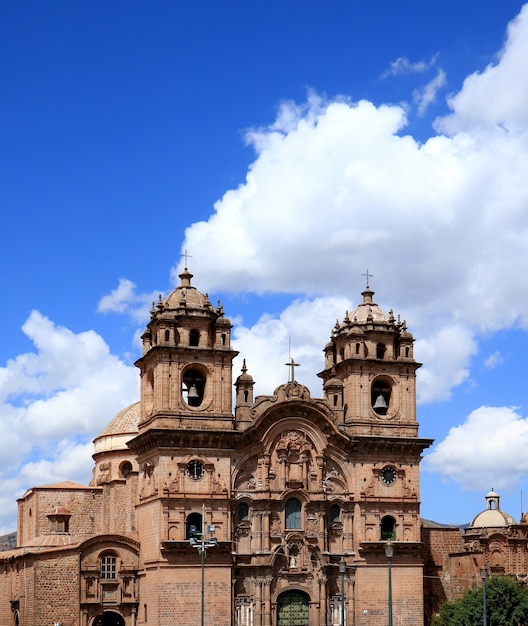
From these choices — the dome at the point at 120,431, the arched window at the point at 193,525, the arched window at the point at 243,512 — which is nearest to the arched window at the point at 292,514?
the arched window at the point at 243,512

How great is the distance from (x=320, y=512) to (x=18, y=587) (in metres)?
17.2

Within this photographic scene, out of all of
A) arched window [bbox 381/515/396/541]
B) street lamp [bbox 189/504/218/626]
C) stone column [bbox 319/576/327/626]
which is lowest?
stone column [bbox 319/576/327/626]

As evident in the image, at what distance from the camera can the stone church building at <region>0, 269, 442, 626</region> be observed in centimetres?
6366

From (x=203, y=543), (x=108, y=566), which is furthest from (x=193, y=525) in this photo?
(x=203, y=543)

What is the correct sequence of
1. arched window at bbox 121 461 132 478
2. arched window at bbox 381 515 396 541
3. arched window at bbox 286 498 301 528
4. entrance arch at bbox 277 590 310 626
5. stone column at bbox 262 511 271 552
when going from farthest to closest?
1. arched window at bbox 121 461 132 478
2. arched window at bbox 381 515 396 541
3. arched window at bbox 286 498 301 528
4. entrance arch at bbox 277 590 310 626
5. stone column at bbox 262 511 271 552

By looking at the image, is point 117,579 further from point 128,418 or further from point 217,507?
point 128,418

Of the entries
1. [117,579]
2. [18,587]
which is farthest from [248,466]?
[18,587]

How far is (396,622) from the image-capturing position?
66938mm

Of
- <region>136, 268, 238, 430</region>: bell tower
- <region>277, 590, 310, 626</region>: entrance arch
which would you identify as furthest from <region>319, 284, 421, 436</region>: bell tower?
<region>277, 590, 310, 626</region>: entrance arch

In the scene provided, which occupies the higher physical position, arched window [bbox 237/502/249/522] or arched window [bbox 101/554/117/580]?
arched window [bbox 237/502/249/522]

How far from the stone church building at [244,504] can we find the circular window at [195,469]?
54mm

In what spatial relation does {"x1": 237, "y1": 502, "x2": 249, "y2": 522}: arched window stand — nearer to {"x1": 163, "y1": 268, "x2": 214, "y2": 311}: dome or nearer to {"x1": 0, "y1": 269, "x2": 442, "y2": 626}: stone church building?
{"x1": 0, "y1": 269, "x2": 442, "y2": 626}: stone church building

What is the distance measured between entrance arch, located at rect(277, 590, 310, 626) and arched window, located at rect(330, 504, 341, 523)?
4.53 metres

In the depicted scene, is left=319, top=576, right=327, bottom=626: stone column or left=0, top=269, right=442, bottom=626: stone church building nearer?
left=0, top=269, right=442, bottom=626: stone church building
